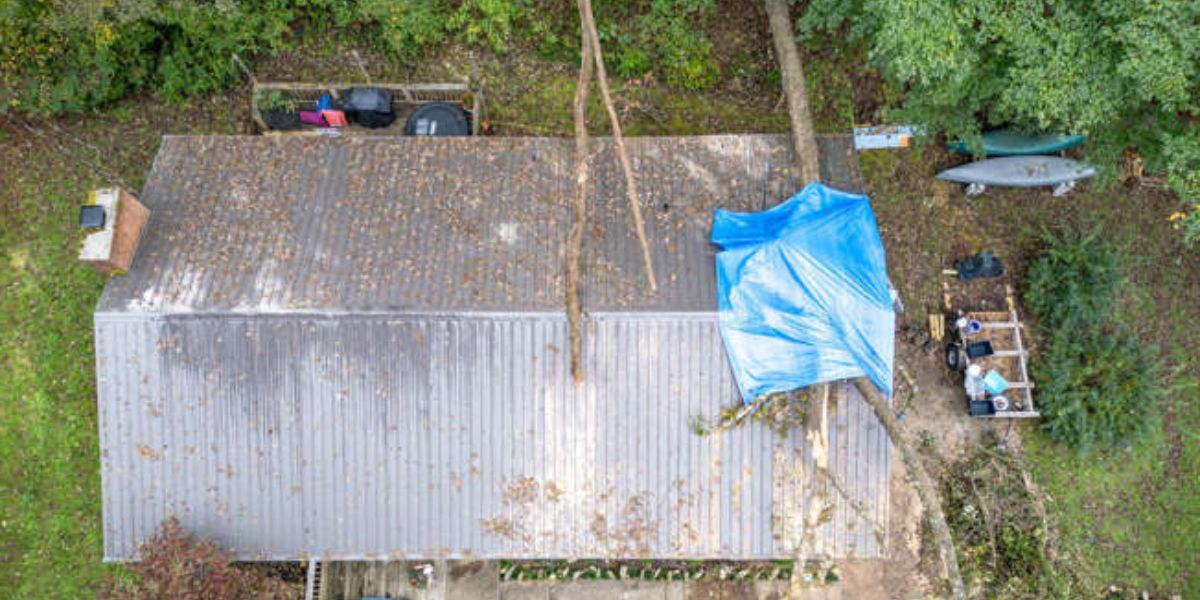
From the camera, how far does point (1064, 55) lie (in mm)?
9852

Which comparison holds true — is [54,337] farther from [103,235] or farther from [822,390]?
[822,390]

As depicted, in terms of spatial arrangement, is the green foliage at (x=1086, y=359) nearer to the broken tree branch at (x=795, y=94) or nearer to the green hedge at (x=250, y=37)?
the broken tree branch at (x=795, y=94)

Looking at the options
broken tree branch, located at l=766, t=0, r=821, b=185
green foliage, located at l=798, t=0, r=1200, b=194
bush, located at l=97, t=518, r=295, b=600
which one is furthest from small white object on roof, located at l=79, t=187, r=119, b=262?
green foliage, located at l=798, t=0, r=1200, b=194

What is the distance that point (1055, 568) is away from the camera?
12867mm

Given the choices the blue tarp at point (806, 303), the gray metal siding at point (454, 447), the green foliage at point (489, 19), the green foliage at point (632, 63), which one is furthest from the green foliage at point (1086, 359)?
the green foliage at point (489, 19)

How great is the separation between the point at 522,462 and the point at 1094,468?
1211cm

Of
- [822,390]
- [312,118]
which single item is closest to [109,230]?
[312,118]

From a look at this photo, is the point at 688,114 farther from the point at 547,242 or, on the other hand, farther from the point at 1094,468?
the point at 1094,468

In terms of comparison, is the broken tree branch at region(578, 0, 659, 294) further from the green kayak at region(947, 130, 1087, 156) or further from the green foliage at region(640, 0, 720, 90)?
the green kayak at region(947, 130, 1087, 156)

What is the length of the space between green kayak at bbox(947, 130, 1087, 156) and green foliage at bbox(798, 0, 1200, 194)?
219 centimetres

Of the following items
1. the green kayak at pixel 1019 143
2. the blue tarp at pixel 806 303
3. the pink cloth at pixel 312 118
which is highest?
the pink cloth at pixel 312 118

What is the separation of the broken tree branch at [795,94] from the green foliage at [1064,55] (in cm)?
169

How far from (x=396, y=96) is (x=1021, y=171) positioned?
530 inches

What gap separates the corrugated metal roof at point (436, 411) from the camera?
35.6ft
